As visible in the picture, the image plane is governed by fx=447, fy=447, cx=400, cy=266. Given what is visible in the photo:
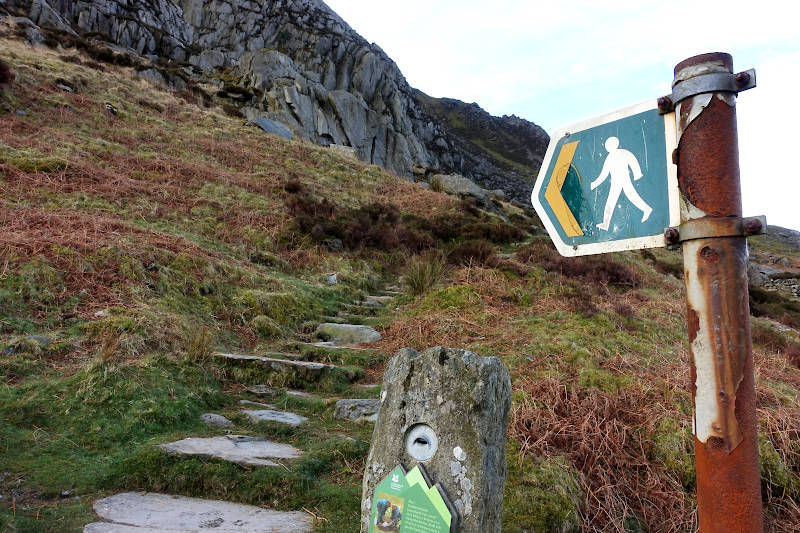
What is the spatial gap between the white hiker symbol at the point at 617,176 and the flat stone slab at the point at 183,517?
7.81 feet

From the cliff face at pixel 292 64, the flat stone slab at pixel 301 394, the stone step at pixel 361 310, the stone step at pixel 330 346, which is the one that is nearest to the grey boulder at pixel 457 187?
the cliff face at pixel 292 64

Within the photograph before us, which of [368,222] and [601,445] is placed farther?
[368,222]

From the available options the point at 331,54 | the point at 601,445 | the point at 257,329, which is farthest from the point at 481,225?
the point at 331,54

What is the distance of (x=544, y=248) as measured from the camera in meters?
10.2

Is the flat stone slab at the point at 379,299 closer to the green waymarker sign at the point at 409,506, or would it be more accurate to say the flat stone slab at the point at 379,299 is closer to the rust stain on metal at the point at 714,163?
the green waymarker sign at the point at 409,506

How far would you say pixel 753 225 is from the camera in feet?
3.46

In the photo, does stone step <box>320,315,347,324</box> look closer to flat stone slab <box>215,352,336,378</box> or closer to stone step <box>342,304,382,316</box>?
stone step <box>342,304,382,316</box>

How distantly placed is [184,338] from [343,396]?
191 cm

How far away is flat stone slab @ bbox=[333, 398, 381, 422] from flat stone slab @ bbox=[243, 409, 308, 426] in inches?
13.3

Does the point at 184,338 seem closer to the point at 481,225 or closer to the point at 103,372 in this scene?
the point at 103,372

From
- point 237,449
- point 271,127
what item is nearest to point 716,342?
point 237,449

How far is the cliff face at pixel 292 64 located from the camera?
2984 centimetres

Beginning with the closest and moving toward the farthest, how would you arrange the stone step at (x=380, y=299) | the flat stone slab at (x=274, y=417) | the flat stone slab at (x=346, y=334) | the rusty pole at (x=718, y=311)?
the rusty pole at (x=718, y=311) < the flat stone slab at (x=274, y=417) < the flat stone slab at (x=346, y=334) < the stone step at (x=380, y=299)

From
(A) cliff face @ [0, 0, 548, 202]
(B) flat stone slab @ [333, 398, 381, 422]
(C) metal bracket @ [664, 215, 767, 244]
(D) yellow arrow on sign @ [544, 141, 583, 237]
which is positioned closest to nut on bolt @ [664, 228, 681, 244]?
(C) metal bracket @ [664, 215, 767, 244]
